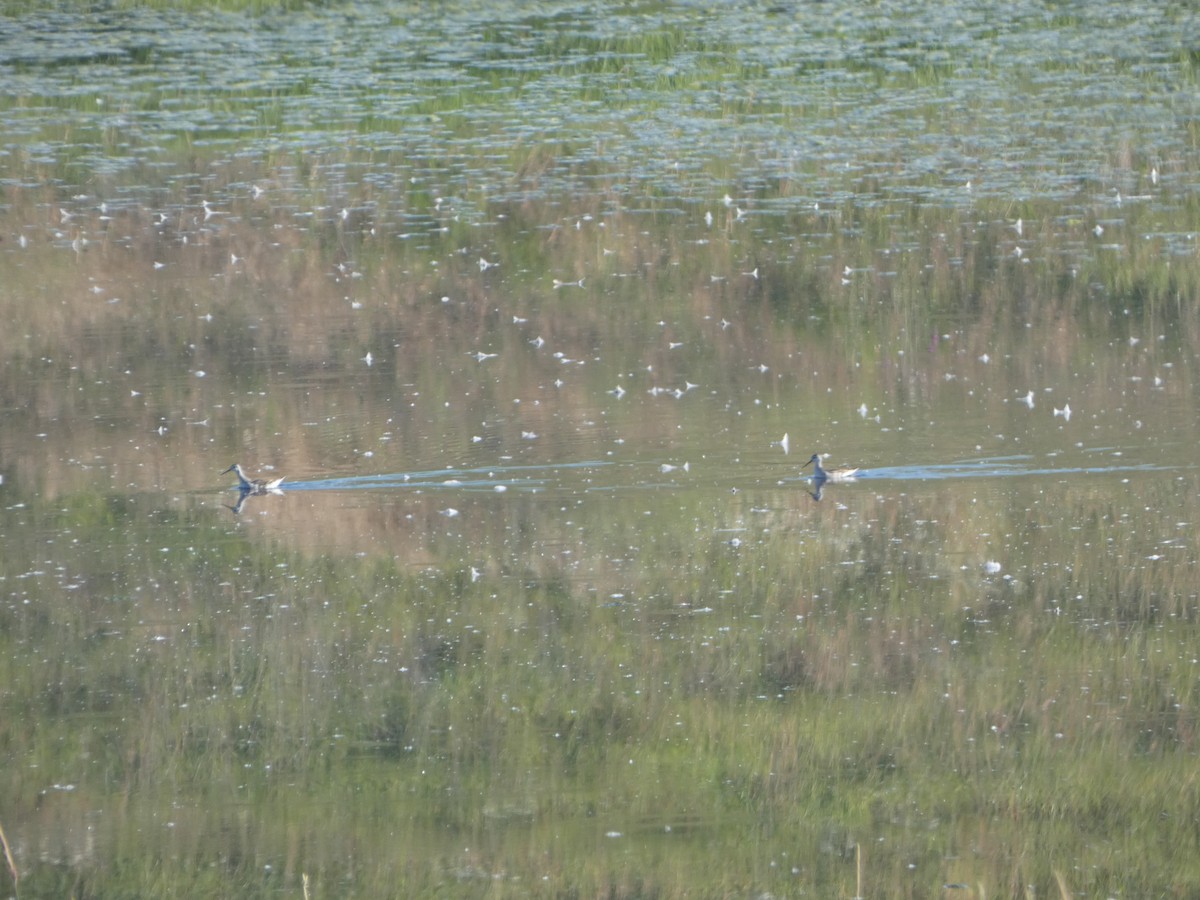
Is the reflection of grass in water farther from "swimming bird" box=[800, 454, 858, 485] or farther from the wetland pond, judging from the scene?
"swimming bird" box=[800, 454, 858, 485]

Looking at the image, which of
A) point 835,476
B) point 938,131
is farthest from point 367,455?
point 938,131

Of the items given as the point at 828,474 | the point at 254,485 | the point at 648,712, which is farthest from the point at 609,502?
the point at 648,712

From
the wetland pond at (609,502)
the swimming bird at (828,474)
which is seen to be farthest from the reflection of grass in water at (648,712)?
the swimming bird at (828,474)

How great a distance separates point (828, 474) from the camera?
8.34 metres

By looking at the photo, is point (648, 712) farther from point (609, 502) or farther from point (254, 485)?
point (254, 485)

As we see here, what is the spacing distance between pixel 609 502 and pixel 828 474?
95cm

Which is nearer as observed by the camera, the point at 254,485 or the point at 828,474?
the point at 828,474

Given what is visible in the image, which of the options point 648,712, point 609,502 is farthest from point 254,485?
point 648,712

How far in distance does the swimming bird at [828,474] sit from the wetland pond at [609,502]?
133mm

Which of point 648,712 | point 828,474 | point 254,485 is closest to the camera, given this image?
point 648,712

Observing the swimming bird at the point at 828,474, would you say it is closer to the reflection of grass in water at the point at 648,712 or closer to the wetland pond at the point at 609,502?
the wetland pond at the point at 609,502

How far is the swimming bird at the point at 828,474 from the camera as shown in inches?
327

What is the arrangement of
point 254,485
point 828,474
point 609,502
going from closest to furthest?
point 609,502, point 828,474, point 254,485

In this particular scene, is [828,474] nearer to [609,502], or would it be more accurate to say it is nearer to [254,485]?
[609,502]
